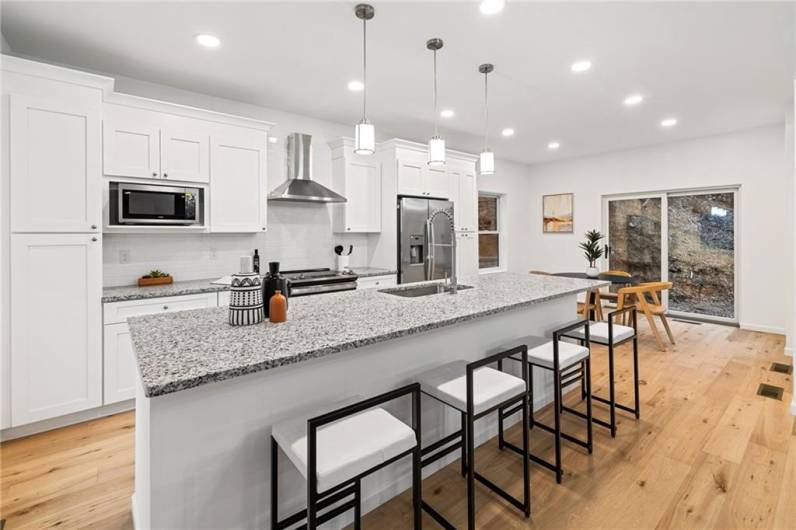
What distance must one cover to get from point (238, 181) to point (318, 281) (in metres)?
1.17

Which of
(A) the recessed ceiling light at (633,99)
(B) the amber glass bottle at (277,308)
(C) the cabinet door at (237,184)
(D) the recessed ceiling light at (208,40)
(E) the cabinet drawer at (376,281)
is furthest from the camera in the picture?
(E) the cabinet drawer at (376,281)

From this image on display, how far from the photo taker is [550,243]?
7.09 meters

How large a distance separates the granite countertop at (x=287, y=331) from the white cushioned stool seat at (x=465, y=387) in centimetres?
27

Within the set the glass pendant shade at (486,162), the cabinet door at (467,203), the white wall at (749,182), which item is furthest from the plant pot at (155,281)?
the white wall at (749,182)

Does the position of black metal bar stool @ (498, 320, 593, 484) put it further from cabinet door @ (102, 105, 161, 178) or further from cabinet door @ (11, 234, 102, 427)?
cabinet door @ (102, 105, 161, 178)

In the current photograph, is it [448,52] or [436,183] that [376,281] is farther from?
[448,52]

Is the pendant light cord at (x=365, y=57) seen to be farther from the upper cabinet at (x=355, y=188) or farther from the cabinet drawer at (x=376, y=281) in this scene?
the cabinet drawer at (x=376, y=281)

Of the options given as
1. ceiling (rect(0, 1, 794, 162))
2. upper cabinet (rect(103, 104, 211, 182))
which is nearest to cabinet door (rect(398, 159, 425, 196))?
ceiling (rect(0, 1, 794, 162))

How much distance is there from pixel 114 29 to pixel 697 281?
7.13m

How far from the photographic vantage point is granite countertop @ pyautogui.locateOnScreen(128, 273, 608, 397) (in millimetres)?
1204

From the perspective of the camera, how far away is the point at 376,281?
4.39 metres

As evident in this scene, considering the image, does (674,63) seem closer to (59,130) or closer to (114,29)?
(114,29)

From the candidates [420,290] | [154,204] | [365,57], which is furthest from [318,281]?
[365,57]

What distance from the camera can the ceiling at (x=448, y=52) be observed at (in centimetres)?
240
